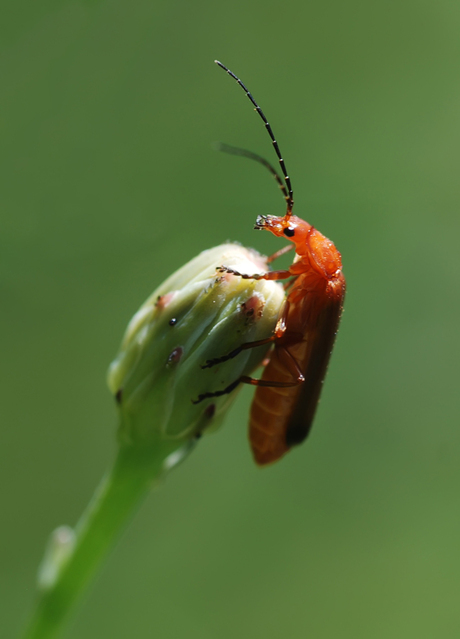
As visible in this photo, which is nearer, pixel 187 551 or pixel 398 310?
pixel 187 551

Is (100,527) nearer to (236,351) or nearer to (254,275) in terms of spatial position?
(236,351)

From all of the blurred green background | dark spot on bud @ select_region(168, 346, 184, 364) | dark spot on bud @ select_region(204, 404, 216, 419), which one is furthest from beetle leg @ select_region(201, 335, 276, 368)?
the blurred green background

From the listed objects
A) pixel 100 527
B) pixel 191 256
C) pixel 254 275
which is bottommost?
pixel 100 527

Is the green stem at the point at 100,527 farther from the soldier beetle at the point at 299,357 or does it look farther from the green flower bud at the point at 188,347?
the soldier beetle at the point at 299,357

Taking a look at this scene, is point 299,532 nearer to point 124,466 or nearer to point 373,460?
point 373,460

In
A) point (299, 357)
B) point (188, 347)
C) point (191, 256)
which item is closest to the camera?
point (188, 347)

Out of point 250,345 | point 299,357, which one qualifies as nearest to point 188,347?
point 250,345

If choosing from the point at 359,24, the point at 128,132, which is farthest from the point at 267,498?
the point at 359,24
